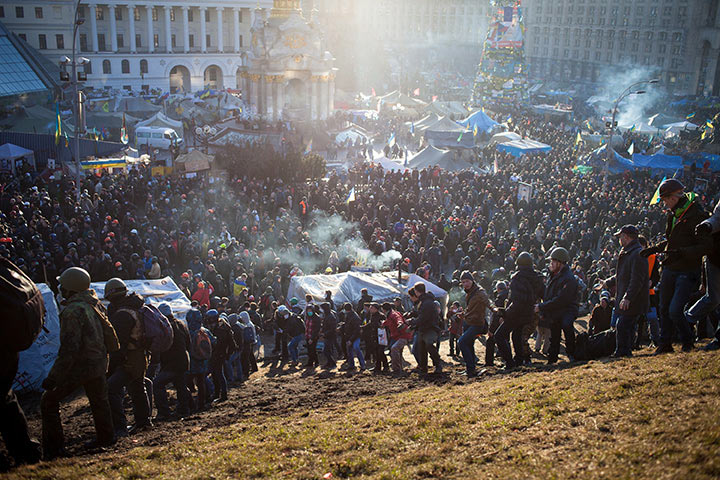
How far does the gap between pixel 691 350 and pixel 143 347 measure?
6.64 meters

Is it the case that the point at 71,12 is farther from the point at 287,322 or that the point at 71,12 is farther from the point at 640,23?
the point at 640,23

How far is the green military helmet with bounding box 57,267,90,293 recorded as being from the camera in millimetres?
5852

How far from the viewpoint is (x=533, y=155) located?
34625mm

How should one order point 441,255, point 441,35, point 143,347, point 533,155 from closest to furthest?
point 143,347, point 441,255, point 533,155, point 441,35

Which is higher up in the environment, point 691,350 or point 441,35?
point 441,35

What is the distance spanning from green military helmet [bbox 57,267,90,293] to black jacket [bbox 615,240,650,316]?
6.23 meters

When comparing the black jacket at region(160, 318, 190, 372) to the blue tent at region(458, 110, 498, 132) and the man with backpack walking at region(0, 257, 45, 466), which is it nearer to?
the man with backpack walking at region(0, 257, 45, 466)

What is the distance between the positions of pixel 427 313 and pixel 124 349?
4546 millimetres

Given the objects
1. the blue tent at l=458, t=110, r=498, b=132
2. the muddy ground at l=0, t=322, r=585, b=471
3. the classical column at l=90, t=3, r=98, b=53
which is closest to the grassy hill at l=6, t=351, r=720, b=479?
the muddy ground at l=0, t=322, r=585, b=471

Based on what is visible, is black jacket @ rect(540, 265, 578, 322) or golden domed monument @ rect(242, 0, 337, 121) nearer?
black jacket @ rect(540, 265, 578, 322)

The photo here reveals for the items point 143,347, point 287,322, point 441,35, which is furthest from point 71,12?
point 441,35

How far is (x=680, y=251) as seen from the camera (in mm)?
7039

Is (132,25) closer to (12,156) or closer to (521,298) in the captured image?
(12,156)

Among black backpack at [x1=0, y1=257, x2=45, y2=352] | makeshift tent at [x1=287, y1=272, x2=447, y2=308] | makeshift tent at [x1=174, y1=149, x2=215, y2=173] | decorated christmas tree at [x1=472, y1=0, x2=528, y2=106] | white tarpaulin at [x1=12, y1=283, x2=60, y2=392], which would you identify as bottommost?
makeshift tent at [x1=287, y1=272, x2=447, y2=308]
